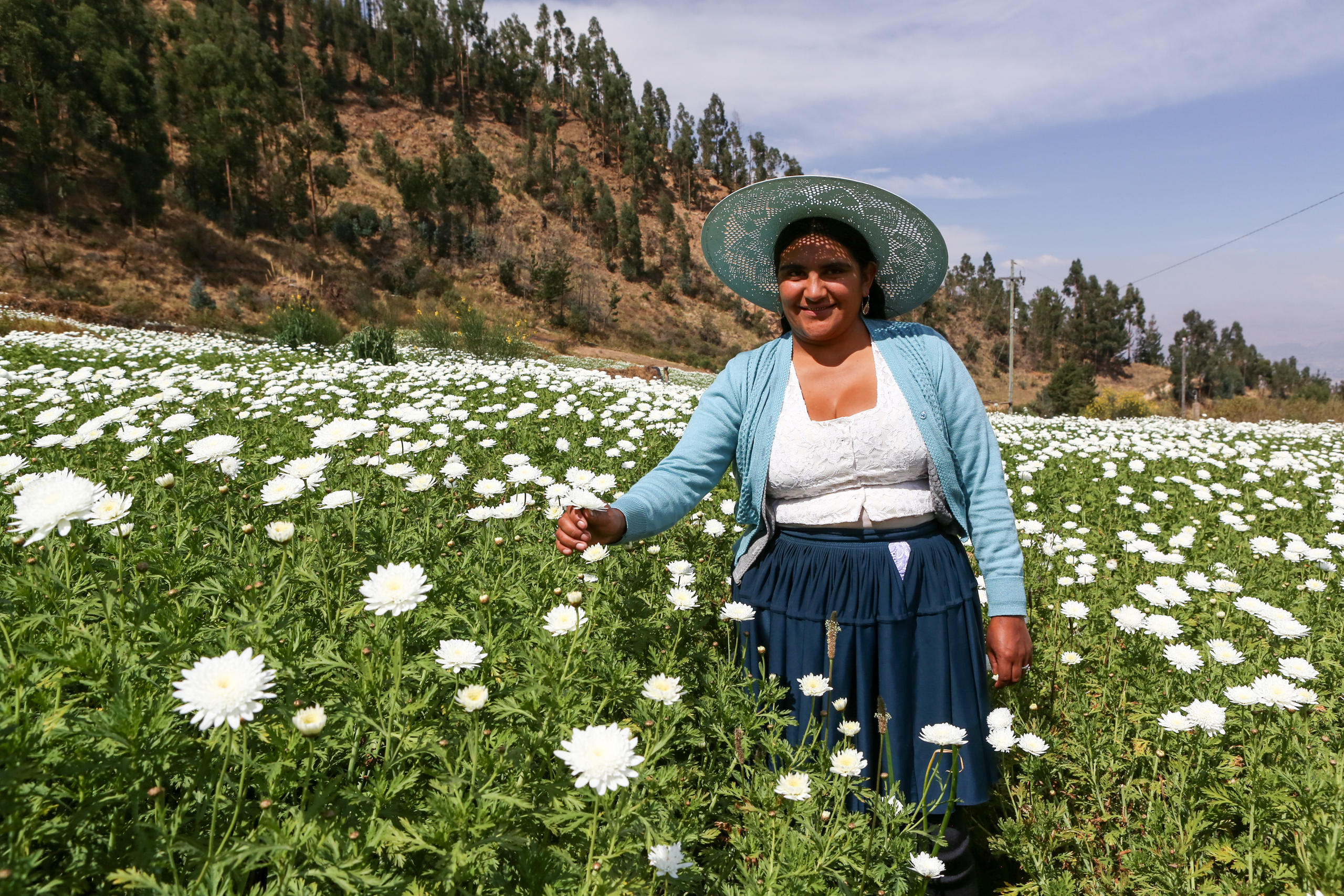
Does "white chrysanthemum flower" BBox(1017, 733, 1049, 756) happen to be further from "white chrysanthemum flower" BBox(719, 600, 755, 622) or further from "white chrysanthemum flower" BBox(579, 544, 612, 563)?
"white chrysanthemum flower" BBox(579, 544, 612, 563)

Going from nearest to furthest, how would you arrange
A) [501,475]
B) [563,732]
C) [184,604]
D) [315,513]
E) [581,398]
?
[563,732]
[184,604]
[315,513]
[501,475]
[581,398]

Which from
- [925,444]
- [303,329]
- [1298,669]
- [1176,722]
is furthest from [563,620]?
[303,329]

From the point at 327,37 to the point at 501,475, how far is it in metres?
70.1

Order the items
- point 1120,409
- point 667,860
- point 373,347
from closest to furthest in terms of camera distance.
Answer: point 667,860 → point 373,347 → point 1120,409

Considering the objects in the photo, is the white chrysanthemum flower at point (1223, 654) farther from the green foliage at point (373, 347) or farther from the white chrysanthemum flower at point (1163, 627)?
the green foliage at point (373, 347)

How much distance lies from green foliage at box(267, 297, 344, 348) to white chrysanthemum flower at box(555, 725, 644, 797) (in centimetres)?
1389

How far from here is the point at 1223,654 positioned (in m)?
2.40

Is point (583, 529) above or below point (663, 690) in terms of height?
above

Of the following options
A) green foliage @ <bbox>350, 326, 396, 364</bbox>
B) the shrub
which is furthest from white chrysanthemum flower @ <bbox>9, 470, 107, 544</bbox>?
the shrub

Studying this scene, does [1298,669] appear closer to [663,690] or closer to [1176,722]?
[1176,722]

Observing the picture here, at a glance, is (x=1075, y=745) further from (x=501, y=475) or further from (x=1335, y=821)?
(x=501, y=475)

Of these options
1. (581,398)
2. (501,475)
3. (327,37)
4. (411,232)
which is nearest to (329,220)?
(411,232)

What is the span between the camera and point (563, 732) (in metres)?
1.60

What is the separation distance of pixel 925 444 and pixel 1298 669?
5.34 feet
